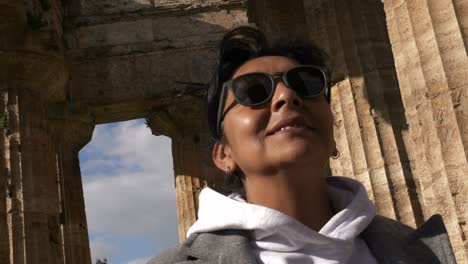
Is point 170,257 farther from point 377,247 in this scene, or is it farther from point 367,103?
point 367,103

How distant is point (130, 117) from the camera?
53.2ft

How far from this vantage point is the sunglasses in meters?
2.47

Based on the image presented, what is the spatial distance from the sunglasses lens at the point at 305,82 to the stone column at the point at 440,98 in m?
2.76

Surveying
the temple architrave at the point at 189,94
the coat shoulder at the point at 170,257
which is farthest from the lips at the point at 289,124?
the temple architrave at the point at 189,94

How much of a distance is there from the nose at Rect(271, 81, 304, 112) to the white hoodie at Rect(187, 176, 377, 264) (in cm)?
38

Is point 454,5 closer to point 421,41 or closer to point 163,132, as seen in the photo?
point 421,41

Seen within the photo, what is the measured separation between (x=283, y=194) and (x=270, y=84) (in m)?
Result: 0.42

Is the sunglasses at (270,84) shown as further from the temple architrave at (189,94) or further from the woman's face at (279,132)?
the temple architrave at (189,94)

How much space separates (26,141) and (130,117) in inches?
169

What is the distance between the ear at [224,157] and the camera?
2625 millimetres

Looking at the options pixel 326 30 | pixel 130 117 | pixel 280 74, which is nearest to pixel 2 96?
pixel 130 117

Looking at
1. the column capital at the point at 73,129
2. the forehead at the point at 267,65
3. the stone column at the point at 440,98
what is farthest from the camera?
the column capital at the point at 73,129

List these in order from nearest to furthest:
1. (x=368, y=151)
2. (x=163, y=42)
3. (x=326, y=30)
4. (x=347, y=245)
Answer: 1. (x=347, y=245)
2. (x=368, y=151)
3. (x=326, y=30)
4. (x=163, y=42)

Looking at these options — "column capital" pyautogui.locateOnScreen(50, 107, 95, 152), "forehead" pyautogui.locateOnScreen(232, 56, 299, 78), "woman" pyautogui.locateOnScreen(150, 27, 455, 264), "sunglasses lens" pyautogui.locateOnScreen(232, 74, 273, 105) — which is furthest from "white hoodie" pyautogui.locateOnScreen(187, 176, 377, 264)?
"column capital" pyautogui.locateOnScreen(50, 107, 95, 152)
